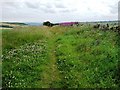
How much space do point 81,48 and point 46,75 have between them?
26.0 ft

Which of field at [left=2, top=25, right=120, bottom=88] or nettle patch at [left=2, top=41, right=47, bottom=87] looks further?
nettle patch at [left=2, top=41, right=47, bottom=87]

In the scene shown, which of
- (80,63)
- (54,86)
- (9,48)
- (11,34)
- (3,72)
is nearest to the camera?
(54,86)

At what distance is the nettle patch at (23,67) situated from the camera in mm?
19894

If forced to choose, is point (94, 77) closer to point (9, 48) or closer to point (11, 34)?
point (9, 48)

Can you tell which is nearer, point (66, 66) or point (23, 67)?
point (23, 67)

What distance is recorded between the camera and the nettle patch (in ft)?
65.3

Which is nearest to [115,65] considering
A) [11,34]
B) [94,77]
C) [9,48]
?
[94,77]

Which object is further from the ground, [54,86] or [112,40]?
[112,40]

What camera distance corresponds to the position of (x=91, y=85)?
1905cm

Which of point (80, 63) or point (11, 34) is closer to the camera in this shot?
point (80, 63)

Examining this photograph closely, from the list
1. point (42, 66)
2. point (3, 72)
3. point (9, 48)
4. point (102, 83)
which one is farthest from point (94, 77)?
point (9, 48)

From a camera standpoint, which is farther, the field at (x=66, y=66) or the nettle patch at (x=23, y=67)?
the nettle patch at (x=23, y=67)

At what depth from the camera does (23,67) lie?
22750 mm

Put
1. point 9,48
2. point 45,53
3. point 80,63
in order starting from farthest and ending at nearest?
1. point 9,48
2. point 45,53
3. point 80,63
